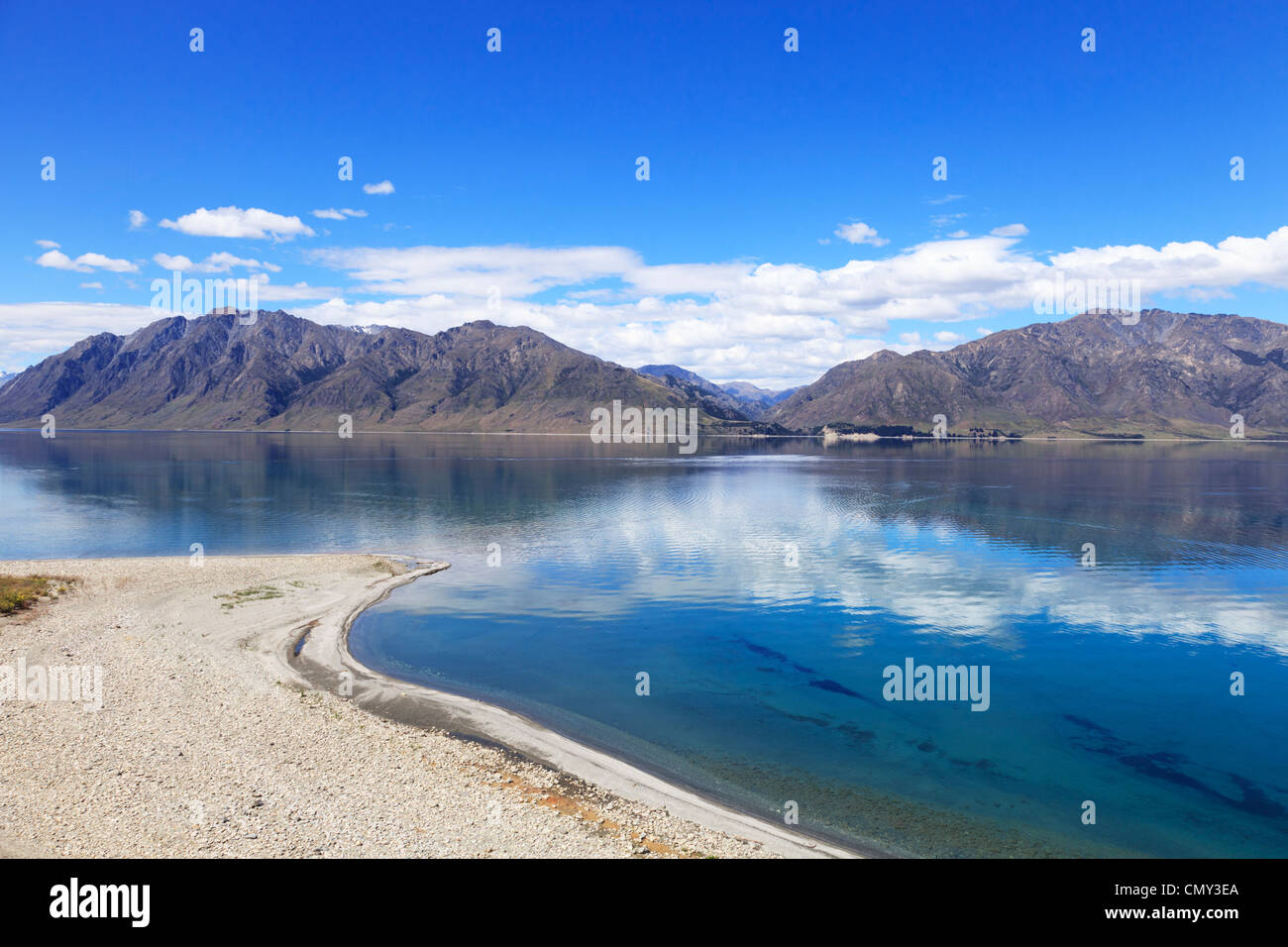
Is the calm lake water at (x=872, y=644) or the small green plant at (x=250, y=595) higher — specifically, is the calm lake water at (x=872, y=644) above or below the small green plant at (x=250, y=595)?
below

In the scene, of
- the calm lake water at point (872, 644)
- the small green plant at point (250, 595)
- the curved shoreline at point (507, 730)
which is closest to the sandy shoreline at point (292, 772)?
the curved shoreline at point (507, 730)

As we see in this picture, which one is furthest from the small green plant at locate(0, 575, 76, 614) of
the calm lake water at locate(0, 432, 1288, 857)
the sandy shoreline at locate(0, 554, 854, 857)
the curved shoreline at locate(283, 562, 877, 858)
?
the curved shoreline at locate(283, 562, 877, 858)

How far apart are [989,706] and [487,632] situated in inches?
1463

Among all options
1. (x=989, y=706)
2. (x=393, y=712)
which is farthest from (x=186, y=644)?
(x=989, y=706)

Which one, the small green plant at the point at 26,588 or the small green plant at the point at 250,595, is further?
the small green plant at the point at 250,595

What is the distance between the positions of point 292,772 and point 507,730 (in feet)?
35.1

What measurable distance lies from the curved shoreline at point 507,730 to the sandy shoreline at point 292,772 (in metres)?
0.14

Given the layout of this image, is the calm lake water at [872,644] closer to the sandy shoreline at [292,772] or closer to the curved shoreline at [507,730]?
the curved shoreline at [507,730]

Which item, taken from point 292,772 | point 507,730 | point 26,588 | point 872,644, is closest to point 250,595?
point 26,588

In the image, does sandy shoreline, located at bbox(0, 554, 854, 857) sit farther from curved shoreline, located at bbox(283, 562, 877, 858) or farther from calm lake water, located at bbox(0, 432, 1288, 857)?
calm lake water, located at bbox(0, 432, 1288, 857)

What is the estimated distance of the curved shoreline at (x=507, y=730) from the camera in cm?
2817
